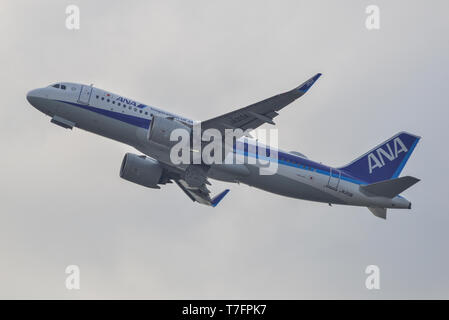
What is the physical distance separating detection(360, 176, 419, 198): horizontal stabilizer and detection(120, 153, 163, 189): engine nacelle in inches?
562

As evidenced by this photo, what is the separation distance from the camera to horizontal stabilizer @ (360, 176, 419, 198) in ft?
151

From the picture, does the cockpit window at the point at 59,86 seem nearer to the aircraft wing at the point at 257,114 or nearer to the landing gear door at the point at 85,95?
the landing gear door at the point at 85,95

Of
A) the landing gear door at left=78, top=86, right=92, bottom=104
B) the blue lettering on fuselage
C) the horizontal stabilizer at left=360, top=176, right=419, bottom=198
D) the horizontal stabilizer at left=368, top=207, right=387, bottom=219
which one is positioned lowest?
the horizontal stabilizer at left=368, top=207, right=387, bottom=219

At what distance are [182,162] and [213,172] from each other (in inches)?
84.0

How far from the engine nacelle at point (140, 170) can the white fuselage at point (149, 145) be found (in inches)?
120

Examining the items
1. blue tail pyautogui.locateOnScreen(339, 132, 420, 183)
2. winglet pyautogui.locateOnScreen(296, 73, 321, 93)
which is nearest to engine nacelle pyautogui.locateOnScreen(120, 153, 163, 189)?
blue tail pyautogui.locateOnScreen(339, 132, 420, 183)

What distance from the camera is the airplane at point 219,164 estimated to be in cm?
4422

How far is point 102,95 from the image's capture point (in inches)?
1791

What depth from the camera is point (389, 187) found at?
47.1 m

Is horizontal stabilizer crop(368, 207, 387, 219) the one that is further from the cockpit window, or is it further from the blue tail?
the cockpit window

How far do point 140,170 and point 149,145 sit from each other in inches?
212

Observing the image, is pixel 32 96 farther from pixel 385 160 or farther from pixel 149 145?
pixel 385 160

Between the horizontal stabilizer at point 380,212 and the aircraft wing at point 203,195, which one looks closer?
the horizontal stabilizer at point 380,212

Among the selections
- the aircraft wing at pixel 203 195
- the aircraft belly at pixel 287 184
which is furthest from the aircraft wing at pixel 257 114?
the aircraft wing at pixel 203 195
